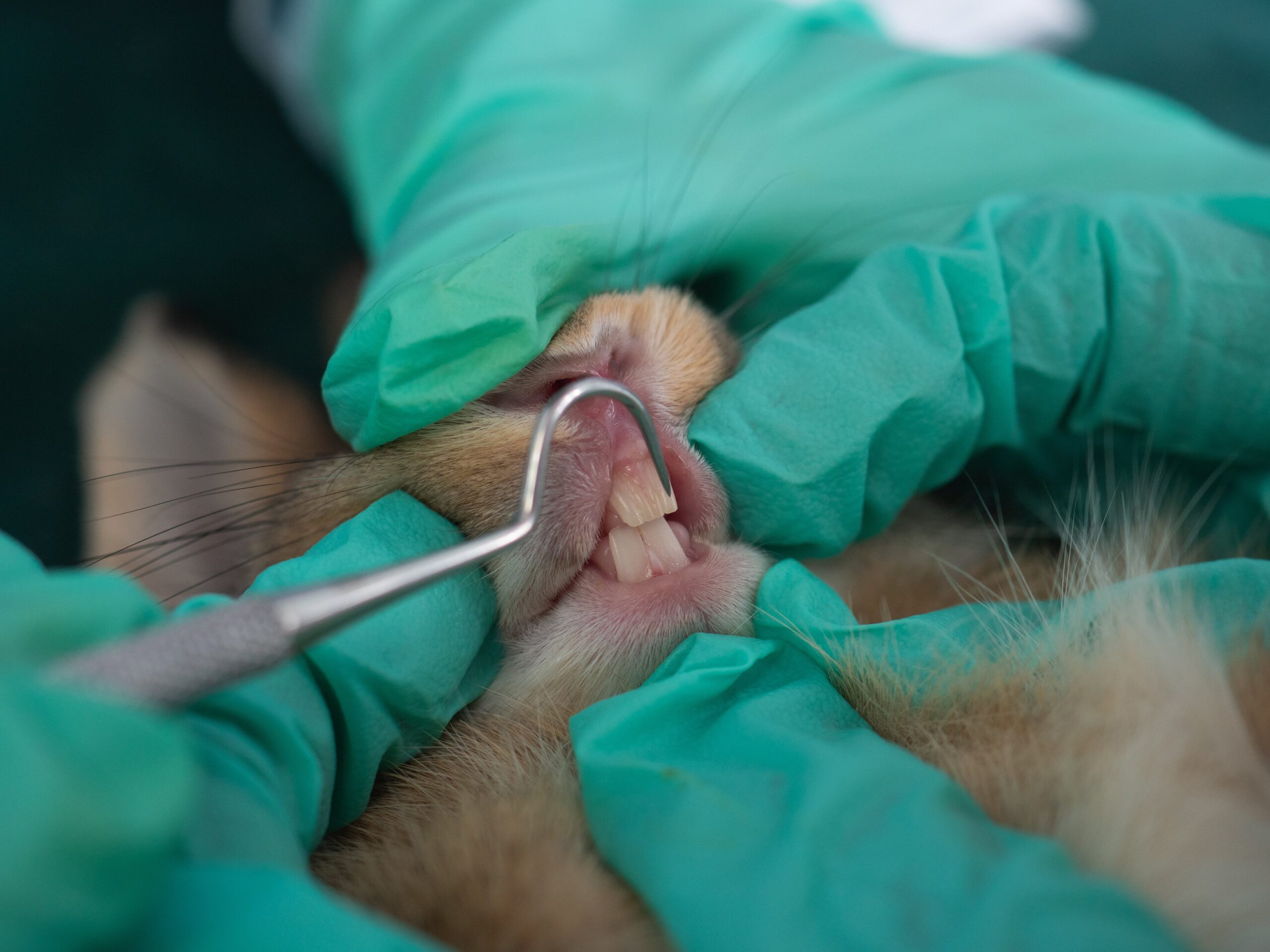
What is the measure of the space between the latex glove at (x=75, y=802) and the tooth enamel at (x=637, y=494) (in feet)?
1.30

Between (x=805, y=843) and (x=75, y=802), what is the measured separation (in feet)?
1.21

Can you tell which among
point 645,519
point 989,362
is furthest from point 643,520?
point 989,362

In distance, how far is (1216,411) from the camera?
840mm

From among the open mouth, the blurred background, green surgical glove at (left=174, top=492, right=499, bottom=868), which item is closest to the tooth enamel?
the open mouth

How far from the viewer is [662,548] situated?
2.49 feet

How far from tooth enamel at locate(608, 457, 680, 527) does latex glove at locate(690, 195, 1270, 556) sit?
74 millimetres

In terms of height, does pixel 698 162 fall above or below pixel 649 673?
above

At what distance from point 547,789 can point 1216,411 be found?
0.74 metres

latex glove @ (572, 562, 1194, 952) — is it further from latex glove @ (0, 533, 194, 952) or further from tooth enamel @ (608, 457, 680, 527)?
latex glove @ (0, 533, 194, 952)

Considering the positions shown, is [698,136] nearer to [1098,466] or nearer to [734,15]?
[734,15]

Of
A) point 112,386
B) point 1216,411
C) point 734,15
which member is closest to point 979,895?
point 1216,411

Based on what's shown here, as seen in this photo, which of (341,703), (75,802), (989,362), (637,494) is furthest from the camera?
(989,362)

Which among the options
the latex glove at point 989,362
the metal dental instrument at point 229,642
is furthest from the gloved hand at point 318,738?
the latex glove at point 989,362

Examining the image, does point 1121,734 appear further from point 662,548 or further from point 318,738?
point 318,738
